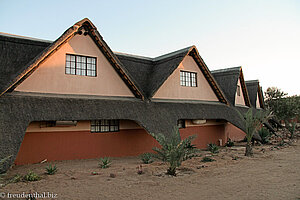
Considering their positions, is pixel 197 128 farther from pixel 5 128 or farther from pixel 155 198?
pixel 5 128

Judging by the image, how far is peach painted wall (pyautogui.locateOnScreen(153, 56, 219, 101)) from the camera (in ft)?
47.6

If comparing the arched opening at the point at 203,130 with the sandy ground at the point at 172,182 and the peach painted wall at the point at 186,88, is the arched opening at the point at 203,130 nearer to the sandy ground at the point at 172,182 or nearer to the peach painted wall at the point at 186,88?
the peach painted wall at the point at 186,88

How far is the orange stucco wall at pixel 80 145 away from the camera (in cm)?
A: 980

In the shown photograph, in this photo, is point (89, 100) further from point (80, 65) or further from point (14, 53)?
point (14, 53)

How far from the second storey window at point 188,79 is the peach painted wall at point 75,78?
4539mm

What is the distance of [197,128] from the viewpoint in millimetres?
15867

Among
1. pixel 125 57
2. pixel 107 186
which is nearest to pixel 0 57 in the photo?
pixel 125 57

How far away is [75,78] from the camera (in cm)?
1115

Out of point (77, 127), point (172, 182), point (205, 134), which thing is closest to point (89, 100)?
point (77, 127)

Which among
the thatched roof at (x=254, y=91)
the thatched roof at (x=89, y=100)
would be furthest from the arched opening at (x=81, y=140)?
the thatched roof at (x=254, y=91)

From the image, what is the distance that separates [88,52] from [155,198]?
28.4 ft

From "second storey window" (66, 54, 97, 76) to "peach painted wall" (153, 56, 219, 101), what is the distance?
4317 millimetres

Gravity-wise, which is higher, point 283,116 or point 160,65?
point 160,65

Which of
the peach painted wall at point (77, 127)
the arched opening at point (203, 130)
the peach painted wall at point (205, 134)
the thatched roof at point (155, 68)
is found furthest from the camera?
the peach painted wall at point (205, 134)
